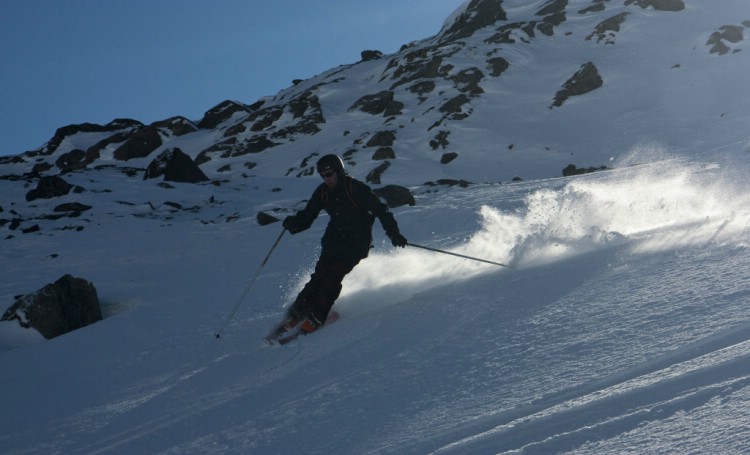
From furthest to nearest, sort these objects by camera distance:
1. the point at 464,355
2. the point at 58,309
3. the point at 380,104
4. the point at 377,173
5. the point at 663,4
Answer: the point at 663,4, the point at 380,104, the point at 377,173, the point at 58,309, the point at 464,355

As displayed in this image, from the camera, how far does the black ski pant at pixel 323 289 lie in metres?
6.92

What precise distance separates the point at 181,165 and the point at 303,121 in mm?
17233

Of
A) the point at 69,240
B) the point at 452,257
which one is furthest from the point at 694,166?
the point at 69,240

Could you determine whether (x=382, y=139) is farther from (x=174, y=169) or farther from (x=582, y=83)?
(x=582, y=83)

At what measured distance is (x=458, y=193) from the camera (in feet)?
66.9

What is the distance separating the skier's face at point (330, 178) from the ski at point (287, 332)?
1.40m

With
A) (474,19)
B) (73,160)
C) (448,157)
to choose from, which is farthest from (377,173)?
(474,19)

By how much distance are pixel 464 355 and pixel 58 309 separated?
278 inches

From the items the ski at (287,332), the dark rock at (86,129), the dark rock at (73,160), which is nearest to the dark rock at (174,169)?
the dark rock at (73,160)

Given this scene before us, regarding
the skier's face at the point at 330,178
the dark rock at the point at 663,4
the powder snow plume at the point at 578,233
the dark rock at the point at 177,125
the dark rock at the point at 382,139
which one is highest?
the dark rock at the point at 177,125

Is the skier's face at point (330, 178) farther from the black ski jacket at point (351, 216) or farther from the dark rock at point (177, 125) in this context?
the dark rock at point (177, 125)

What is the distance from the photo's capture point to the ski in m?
6.55

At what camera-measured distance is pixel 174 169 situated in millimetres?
30938

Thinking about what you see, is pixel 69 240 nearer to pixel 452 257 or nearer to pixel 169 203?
pixel 169 203
